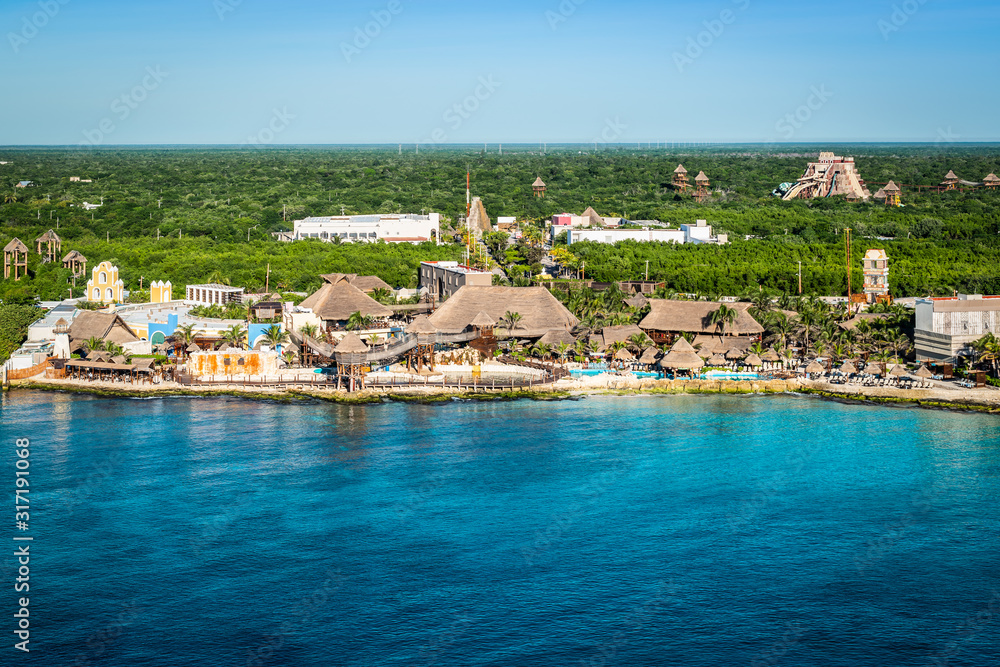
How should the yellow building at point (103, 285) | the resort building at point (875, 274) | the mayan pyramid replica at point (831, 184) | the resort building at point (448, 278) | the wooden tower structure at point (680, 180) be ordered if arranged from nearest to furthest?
the resort building at point (448, 278) < the yellow building at point (103, 285) < the resort building at point (875, 274) < the mayan pyramid replica at point (831, 184) < the wooden tower structure at point (680, 180)

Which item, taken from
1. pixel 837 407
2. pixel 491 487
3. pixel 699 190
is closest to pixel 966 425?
pixel 837 407

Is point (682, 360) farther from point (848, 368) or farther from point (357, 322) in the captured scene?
point (357, 322)

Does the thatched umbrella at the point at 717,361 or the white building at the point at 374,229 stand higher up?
the white building at the point at 374,229

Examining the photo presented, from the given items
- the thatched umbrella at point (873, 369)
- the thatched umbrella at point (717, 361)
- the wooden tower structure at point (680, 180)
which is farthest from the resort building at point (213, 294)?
the wooden tower structure at point (680, 180)

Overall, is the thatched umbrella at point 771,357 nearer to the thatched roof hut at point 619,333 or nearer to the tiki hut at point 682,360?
the tiki hut at point 682,360

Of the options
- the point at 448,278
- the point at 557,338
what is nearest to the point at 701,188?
the point at 448,278

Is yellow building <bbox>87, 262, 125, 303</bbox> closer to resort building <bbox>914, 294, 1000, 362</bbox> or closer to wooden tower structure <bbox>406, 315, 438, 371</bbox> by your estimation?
wooden tower structure <bbox>406, 315, 438, 371</bbox>

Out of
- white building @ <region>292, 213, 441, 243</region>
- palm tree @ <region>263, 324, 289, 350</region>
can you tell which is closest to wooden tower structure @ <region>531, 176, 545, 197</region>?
white building @ <region>292, 213, 441, 243</region>
